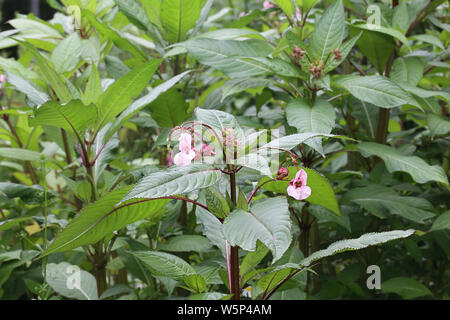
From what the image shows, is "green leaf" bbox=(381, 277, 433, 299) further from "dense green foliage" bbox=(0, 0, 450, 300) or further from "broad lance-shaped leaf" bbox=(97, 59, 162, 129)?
"broad lance-shaped leaf" bbox=(97, 59, 162, 129)

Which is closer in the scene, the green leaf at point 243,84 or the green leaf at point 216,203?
the green leaf at point 216,203

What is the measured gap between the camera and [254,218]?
2.65 ft

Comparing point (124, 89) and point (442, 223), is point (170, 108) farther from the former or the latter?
point (442, 223)

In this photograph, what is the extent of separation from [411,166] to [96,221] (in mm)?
836

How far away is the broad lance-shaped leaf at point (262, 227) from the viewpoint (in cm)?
73

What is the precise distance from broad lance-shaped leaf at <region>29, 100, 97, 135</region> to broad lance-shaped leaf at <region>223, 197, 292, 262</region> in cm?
46

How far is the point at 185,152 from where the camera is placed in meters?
0.83

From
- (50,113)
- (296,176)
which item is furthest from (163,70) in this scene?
(296,176)

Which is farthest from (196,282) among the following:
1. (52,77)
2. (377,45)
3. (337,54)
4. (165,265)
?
(377,45)

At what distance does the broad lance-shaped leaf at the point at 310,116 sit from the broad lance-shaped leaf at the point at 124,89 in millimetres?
364

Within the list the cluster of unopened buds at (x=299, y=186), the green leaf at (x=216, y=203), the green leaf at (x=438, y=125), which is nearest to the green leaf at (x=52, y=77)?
the green leaf at (x=216, y=203)

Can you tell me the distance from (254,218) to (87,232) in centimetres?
33

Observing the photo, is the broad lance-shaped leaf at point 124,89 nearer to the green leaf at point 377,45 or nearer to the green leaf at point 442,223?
the green leaf at point 377,45

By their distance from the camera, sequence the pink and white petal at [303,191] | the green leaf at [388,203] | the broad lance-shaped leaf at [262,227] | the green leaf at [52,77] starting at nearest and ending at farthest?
the broad lance-shaped leaf at [262,227]
the pink and white petal at [303,191]
the green leaf at [52,77]
the green leaf at [388,203]
